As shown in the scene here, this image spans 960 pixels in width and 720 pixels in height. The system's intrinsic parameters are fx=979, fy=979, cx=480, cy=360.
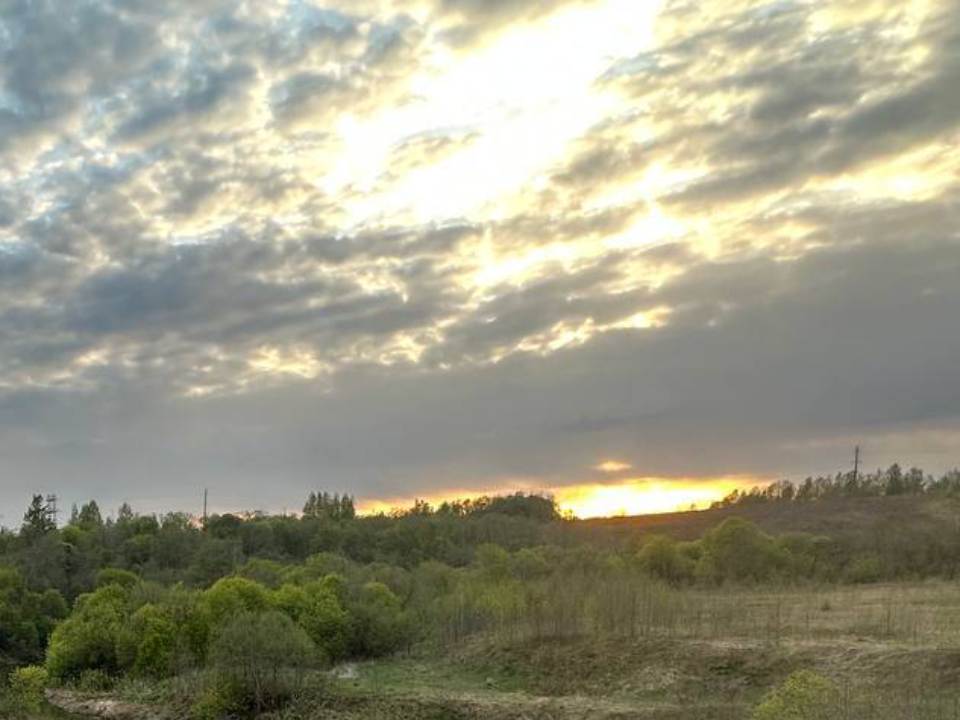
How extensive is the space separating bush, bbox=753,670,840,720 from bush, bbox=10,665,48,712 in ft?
135

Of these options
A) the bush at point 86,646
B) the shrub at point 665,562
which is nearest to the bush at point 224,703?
the bush at point 86,646

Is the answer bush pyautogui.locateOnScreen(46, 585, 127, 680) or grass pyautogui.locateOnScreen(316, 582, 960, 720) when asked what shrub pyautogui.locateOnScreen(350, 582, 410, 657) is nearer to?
grass pyautogui.locateOnScreen(316, 582, 960, 720)

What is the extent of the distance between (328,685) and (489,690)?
805 centimetres

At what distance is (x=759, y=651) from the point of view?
1631 inches

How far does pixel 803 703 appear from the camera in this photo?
26.8 m

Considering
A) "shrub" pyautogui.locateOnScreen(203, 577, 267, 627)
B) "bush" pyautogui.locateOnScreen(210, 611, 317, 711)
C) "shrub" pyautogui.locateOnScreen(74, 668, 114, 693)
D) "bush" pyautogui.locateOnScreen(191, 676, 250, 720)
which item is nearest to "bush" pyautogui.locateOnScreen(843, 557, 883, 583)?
"shrub" pyautogui.locateOnScreen(203, 577, 267, 627)

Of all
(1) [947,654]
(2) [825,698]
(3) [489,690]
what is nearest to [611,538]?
(3) [489,690]

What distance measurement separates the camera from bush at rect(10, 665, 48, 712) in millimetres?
52500

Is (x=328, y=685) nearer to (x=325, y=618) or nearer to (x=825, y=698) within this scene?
(x=325, y=618)

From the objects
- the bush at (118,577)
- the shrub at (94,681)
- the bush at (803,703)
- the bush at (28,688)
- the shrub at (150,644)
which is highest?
the bush at (118,577)

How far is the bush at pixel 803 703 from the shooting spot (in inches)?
1047

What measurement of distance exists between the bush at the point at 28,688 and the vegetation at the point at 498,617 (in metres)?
0.14

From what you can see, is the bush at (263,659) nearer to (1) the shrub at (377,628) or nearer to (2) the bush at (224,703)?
(2) the bush at (224,703)

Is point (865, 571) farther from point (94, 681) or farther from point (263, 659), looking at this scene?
point (94, 681)
